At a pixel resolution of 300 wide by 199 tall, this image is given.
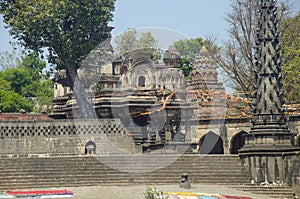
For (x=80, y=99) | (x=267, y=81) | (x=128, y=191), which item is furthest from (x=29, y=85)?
(x=128, y=191)

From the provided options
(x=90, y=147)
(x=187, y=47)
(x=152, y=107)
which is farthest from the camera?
(x=187, y=47)

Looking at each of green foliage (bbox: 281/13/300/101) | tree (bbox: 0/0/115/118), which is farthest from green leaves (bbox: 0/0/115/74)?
green foliage (bbox: 281/13/300/101)

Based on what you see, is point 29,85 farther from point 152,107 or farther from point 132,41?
point 152,107

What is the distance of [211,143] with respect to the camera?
43406 millimetres

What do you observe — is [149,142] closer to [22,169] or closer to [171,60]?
[22,169]

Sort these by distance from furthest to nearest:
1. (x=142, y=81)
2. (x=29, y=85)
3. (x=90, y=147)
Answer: (x=29, y=85) → (x=142, y=81) → (x=90, y=147)

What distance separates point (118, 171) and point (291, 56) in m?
20.8

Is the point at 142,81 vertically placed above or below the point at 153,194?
above

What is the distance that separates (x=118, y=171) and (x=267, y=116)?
666cm

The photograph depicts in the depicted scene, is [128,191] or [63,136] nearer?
[128,191]

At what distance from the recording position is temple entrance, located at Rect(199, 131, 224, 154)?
140 ft

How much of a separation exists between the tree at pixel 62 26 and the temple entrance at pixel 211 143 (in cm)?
708

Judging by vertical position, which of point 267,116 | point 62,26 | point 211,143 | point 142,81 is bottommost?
point 211,143

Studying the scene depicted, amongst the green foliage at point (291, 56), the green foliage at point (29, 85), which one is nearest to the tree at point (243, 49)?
the green foliage at point (291, 56)
